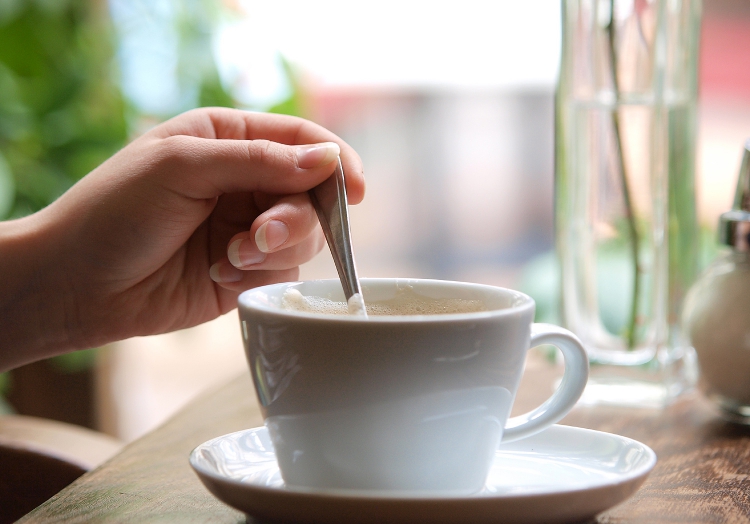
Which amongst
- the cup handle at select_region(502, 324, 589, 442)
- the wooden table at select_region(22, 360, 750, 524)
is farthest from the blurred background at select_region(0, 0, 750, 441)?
the cup handle at select_region(502, 324, 589, 442)

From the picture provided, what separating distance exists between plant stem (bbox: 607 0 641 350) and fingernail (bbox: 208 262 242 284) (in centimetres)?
37

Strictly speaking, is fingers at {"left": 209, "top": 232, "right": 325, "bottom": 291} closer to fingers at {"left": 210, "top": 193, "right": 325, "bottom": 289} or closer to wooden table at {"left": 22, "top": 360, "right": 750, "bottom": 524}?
fingers at {"left": 210, "top": 193, "right": 325, "bottom": 289}

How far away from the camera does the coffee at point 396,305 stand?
0.45 m

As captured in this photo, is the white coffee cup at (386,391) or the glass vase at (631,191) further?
the glass vase at (631,191)

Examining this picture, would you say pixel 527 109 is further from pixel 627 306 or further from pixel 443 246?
pixel 627 306

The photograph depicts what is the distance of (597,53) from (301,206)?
0.36m

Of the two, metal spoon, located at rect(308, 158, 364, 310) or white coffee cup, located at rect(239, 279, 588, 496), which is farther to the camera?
metal spoon, located at rect(308, 158, 364, 310)

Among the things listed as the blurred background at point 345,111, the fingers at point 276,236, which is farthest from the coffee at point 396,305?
the blurred background at point 345,111

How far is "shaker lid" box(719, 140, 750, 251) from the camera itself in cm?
62

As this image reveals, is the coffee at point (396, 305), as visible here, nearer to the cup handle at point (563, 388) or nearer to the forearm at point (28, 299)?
the cup handle at point (563, 388)

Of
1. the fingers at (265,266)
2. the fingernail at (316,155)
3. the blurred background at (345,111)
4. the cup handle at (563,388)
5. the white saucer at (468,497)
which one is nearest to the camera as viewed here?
the white saucer at (468,497)

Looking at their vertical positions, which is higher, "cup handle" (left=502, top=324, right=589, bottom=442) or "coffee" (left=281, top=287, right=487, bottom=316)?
"coffee" (left=281, top=287, right=487, bottom=316)

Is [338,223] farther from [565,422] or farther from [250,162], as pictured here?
[565,422]

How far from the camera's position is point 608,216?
2.41 feet
